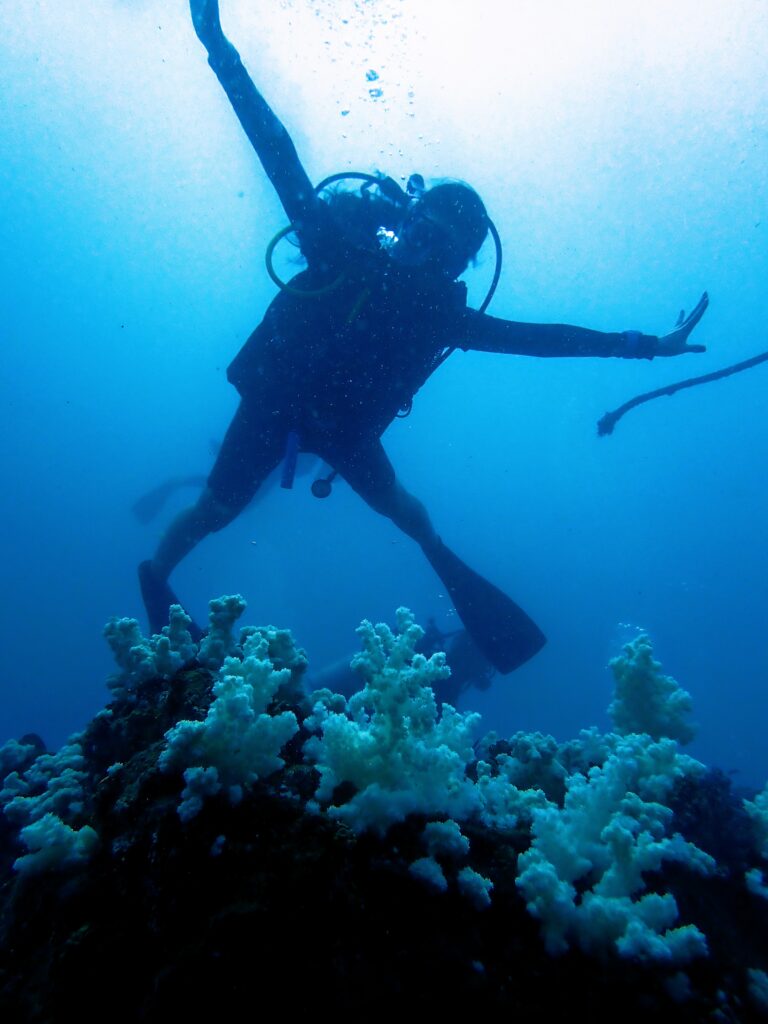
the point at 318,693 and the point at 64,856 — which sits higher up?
the point at 318,693

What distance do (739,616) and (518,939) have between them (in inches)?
2955

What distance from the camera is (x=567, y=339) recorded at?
609 centimetres

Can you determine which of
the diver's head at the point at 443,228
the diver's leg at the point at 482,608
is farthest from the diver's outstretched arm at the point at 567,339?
the diver's leg at the point at 482,608

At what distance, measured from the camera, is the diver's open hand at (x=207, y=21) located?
476cm

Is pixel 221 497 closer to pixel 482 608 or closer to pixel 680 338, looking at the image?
pixel 482 608

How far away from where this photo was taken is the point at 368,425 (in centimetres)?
637

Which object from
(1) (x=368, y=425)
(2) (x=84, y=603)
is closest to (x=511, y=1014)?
(1) (x=368, y=425)

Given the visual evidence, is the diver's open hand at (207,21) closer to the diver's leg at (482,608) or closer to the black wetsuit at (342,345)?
the black wetsuit at (342,345)

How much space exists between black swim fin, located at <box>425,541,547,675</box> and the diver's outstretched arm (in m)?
3.12

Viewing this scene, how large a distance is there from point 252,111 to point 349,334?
6.81 ft

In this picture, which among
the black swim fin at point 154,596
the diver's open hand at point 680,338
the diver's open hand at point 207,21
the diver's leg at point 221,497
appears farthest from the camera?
the black swim fin at point 154,596

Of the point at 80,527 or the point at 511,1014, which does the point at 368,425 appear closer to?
the point at 511,1014

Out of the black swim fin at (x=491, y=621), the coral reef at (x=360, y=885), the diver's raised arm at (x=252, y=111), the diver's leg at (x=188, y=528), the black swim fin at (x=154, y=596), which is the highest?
the diver's raised arm at (x=252, y=111)

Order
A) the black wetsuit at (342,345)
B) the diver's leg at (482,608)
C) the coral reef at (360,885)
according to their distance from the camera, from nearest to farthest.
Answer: the coral reef at (360,885), the black wetsuit at (342,345), the diver's leg at (482,608)
